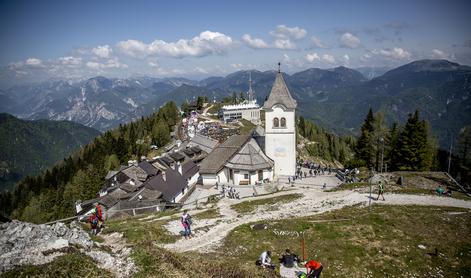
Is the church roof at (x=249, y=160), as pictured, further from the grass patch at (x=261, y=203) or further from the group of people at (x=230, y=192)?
the grass patch at (x=261, y=203)

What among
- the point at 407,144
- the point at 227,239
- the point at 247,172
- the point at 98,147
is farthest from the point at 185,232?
the point at 98,147

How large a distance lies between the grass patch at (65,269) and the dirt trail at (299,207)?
8.71 meters

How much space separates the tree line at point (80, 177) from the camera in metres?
83.1

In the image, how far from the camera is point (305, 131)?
140125mm

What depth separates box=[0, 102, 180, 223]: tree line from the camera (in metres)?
83.1

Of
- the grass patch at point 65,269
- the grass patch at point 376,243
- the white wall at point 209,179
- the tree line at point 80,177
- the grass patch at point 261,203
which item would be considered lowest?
the tree line at point 80,177

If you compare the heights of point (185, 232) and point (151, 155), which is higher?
point (185, 232)

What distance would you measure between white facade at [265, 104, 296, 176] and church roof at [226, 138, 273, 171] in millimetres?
1812

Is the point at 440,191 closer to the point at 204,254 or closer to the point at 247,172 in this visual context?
the point at 247,172

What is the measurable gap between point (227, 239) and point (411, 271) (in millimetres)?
12871

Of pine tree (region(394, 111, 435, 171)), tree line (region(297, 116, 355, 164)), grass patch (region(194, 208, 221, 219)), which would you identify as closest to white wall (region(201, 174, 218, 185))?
grass patch (region(194, 208, 221, 219))

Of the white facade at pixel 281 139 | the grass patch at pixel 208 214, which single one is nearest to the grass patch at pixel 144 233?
the grass patch at pixel 208 214

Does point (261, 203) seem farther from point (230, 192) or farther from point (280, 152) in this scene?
point (280, 152)

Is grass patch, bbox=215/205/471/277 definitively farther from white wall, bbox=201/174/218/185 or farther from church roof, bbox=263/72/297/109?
white wall, bbox=201/174/218/185
